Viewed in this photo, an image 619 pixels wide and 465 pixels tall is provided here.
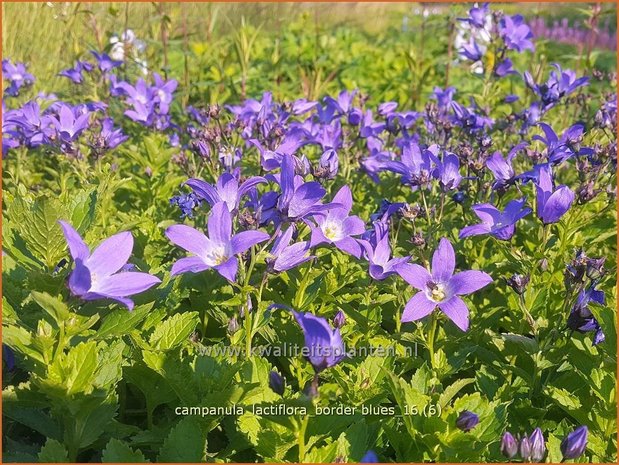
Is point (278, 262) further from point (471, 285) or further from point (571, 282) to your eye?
point (571, 282)

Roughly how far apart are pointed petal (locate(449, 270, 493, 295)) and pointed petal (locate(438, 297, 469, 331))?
8cm

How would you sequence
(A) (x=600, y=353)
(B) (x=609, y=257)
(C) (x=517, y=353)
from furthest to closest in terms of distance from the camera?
(B) (x=609, y=257) → (C) (x=517, y=353) → (A) (x=600, y=353)

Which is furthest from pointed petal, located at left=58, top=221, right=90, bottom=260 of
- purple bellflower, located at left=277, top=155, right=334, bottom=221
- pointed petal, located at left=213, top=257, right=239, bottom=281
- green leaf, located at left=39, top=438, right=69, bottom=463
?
purple bellflower, located at left=277, top=155, right=334, bottom=221

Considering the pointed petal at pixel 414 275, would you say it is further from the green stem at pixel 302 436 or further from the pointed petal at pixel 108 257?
the pointed petal at pixel 108 257

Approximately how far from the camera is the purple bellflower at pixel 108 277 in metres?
1.95

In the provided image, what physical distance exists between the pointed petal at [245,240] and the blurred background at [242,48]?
3794 mm

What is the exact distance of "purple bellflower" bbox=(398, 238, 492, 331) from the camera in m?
2.31

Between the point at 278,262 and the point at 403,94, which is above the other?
the point at 403,94

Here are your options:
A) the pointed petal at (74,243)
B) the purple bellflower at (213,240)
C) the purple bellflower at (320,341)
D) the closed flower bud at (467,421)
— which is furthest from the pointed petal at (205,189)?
the closed flower bud at (467,421)

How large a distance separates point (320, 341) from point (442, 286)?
823mm

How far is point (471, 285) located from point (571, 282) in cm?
50

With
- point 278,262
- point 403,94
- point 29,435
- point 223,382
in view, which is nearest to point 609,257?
point 278,262

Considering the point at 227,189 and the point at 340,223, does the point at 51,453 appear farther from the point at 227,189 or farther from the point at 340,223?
the point at 340,223

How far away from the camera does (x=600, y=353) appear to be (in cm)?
259
